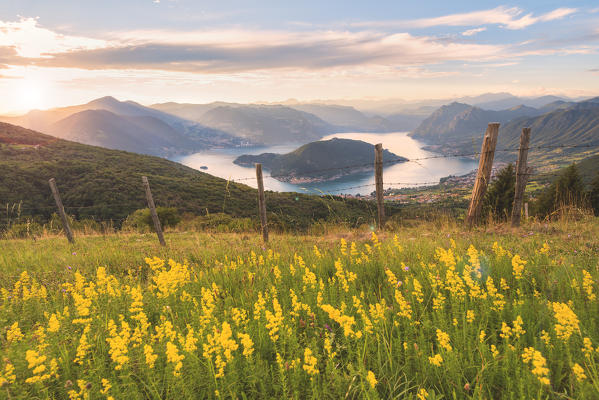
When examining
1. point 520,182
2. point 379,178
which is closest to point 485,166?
point 520,182

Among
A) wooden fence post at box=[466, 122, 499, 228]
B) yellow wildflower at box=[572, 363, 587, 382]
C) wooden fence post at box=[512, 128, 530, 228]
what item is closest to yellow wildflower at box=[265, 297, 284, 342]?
yellow wildflower at box=[572, 363, 587, 382]

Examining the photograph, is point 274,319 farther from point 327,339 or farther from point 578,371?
point 578,371

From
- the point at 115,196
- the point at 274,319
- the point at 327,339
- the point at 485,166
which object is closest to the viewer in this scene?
the point at 327,339

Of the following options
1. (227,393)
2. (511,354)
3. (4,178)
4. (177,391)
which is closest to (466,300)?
(511,354)

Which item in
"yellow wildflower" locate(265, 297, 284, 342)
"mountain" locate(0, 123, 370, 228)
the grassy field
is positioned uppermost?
"yellow wildflower" locate(265, 297, 284, 342)

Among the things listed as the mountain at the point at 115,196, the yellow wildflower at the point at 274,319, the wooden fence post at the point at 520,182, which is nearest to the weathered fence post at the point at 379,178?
the wooden fence post at the point at 520,182

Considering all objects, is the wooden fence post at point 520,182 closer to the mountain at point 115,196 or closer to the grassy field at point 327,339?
the grassy field at point 327,339

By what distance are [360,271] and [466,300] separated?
161 cm

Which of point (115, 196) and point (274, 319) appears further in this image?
point (115, 196)

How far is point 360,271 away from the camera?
445 cm

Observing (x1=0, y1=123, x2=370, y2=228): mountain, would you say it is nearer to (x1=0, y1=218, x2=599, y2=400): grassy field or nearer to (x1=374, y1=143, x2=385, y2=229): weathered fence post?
(x1=374, y1=143, x2=385, y2=229): weathered fence post

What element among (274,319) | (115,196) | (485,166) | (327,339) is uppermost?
(485,166)

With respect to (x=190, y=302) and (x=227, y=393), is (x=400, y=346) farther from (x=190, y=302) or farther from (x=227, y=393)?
(x=190, y=302)

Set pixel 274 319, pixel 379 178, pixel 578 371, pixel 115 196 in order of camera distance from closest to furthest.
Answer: pixel 578 371 → pixel 274 319 → pixel 379 178 → pixel 115 196
